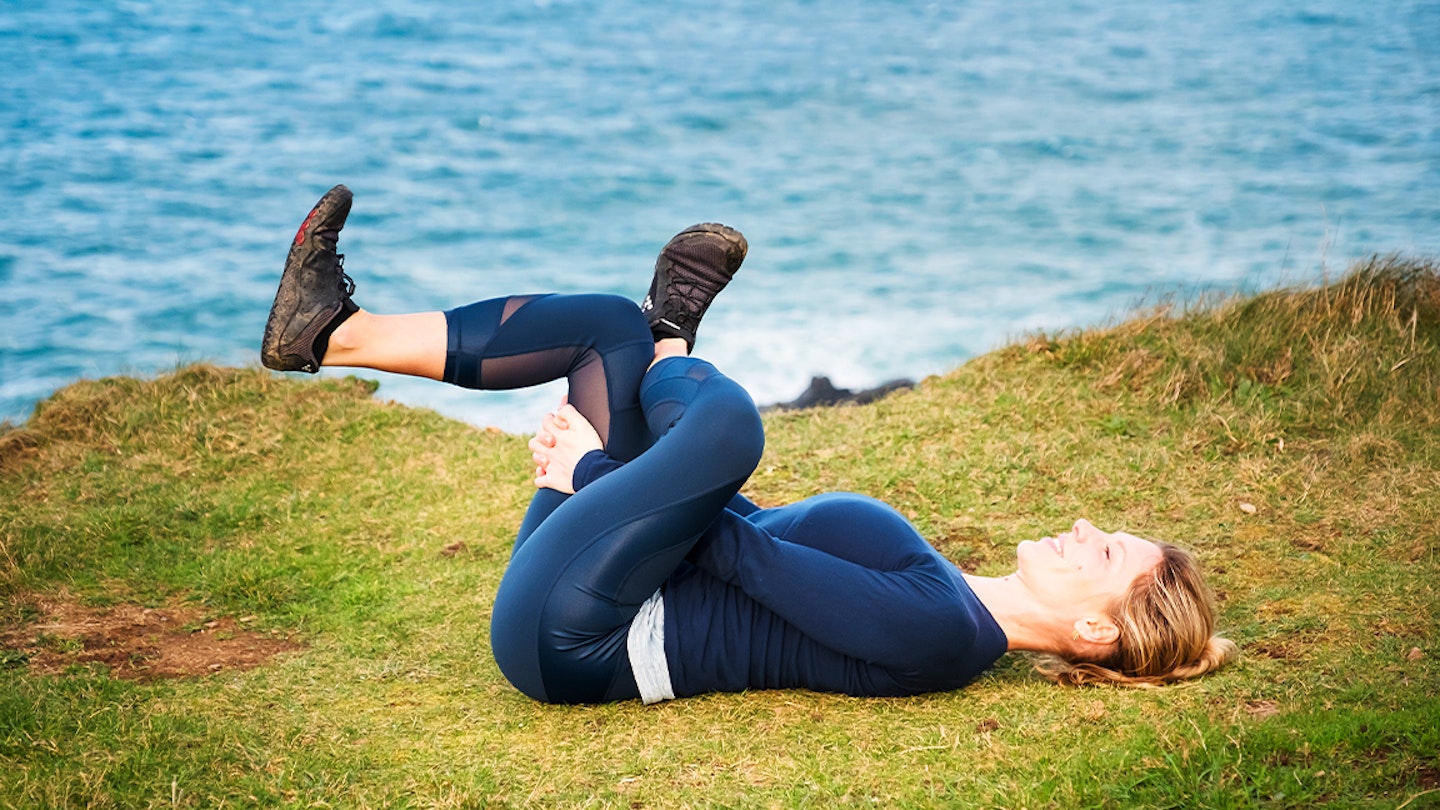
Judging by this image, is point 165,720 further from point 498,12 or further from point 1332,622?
point 498,12

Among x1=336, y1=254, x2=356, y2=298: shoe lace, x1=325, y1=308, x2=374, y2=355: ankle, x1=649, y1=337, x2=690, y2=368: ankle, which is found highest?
x1=336, y1=254, x2=356, y2=298: shoe lace

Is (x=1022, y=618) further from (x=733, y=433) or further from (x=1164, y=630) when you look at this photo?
(x=733, y=433)

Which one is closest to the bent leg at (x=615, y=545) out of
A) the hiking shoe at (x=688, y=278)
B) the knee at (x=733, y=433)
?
the knee at (x=733, y=433)

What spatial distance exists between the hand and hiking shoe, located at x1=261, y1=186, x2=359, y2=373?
0.80m

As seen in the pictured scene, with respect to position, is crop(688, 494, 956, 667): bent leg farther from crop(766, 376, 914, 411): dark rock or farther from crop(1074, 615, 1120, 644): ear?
crop(766, 376, 914, 411): dark rock

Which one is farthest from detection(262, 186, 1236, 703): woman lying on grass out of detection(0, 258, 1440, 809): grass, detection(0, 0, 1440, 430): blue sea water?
detection(0, 0, 1440, 430): blue sea water

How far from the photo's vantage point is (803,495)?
5855 millimetres

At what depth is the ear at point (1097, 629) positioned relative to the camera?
11.7 ft

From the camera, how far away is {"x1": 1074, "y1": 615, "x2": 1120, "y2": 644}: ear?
3574 mm

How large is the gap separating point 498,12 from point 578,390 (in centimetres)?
4071

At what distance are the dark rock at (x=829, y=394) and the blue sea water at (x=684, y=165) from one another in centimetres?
799

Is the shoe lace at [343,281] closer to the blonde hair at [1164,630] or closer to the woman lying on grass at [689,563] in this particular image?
the woman lying on grass at [689,563]

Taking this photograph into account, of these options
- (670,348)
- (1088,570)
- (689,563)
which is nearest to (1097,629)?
(1088,570)

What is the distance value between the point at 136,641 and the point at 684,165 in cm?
2577
